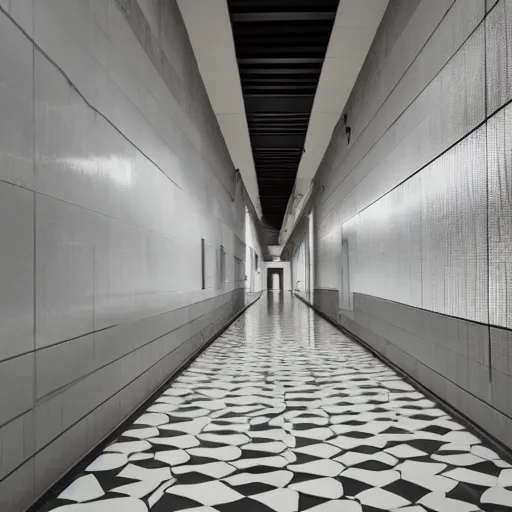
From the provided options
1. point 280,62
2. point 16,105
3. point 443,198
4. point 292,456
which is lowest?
point 292,456

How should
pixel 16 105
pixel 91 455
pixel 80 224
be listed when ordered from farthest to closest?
pixel 91 455 → pixel 80 224 → pixel 16 105

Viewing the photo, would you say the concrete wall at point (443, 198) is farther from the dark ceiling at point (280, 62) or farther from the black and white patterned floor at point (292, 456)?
the dark ceiling at point (280, 62)

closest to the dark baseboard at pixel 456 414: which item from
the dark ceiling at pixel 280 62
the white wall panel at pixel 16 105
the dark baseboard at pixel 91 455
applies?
the dark baseboard at pixel 91 455

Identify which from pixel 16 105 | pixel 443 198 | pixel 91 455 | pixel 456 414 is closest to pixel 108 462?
pixel 91 455

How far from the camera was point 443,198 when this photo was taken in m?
4.71

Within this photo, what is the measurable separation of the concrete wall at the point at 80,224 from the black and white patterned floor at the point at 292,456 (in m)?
0.32

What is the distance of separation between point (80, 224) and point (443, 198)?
2.93 m

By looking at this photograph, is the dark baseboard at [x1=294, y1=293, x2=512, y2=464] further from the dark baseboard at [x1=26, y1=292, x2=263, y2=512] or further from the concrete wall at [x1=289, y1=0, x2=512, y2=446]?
the dark baseboard at [x1=26, y1=292, x2=263, y2=512]

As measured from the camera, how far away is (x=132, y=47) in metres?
4.59

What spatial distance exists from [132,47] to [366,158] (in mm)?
4759

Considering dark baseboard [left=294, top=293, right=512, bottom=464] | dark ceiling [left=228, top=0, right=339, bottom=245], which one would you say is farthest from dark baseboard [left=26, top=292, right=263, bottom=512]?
dark ceiling [left=228, top=0, right=339, bottom=245]

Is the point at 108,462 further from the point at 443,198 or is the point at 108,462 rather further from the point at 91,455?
the point at 443,198

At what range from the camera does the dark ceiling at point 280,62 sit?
22.4 feet

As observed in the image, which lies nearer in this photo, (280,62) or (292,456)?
(292,456)
